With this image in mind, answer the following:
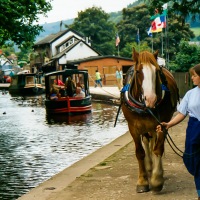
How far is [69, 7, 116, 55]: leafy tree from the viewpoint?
93.1 m

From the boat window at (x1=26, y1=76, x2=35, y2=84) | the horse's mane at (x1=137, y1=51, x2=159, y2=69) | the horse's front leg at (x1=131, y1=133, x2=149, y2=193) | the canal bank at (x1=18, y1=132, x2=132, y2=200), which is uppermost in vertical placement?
the horse's mane at (x1=137, y1=51, x2=159, y2=69)

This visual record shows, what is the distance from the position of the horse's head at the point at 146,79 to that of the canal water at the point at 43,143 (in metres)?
3.17

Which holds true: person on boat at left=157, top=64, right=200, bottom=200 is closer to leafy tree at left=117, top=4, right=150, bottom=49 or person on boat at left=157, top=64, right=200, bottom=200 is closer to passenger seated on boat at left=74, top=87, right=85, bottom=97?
passenger seated on boat at left=74, top=87, right=85, bottom=97

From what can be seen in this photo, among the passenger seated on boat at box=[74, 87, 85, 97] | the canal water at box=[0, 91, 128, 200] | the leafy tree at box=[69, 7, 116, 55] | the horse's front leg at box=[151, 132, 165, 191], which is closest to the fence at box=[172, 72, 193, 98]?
the canal water at box=[0, 91, 128, 200]

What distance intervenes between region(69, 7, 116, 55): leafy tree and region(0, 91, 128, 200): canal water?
217 ft

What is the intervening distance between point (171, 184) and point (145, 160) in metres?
0.79

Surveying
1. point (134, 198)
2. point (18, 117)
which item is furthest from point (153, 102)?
point (18, 117)

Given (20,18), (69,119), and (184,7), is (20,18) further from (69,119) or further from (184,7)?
(184,7)

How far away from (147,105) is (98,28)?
88203mm

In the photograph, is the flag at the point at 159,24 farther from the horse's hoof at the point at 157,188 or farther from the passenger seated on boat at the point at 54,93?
the horse's hoof at the point at 157,188

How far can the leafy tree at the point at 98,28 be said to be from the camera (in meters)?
93.1

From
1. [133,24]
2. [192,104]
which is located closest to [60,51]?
[133,24]

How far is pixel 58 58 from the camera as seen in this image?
74875 mm

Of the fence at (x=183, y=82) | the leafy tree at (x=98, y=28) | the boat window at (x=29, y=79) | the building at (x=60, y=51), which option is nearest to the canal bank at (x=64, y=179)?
the fence at (x=183, y=82)
